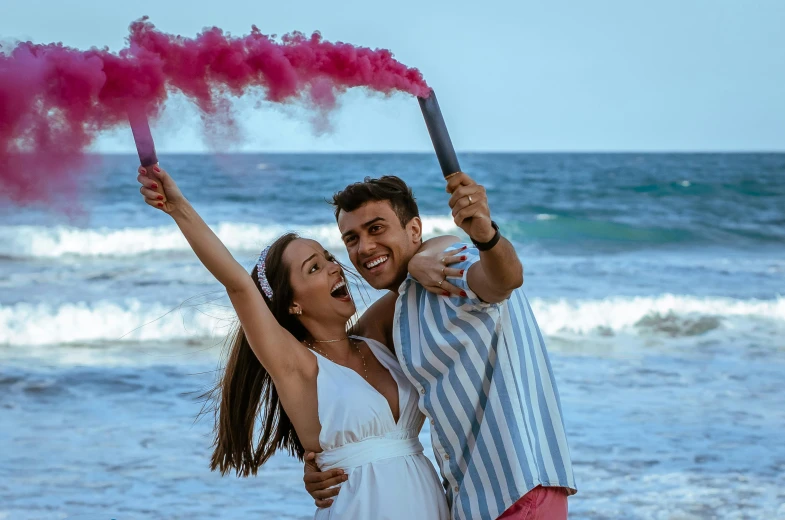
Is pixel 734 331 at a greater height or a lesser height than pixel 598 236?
lesser

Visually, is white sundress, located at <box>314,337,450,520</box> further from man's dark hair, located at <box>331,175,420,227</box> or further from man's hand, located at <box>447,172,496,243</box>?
man's hand, located at <box>447,172,496,243</box>

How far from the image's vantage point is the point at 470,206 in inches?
104

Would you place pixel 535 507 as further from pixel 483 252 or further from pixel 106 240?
pixel 106 240

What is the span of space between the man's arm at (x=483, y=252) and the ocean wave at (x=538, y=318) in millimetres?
7784

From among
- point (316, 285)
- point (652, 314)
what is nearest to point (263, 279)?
point (316, 285)

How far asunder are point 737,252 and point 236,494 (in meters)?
14.1

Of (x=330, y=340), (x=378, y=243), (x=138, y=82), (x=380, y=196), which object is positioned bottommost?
(x=330, y=340)

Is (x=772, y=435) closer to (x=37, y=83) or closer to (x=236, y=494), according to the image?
(x=236, y=494)

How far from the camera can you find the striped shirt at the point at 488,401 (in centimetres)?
296

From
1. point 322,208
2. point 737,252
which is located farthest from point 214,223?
point 737,252

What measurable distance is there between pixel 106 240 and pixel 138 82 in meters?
15.1

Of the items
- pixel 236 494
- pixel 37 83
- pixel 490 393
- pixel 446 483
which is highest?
pixel 37 83

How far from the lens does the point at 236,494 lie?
5.95m

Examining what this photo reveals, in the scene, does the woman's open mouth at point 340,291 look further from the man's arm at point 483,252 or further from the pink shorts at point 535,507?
the pink shorts at point 535,507
